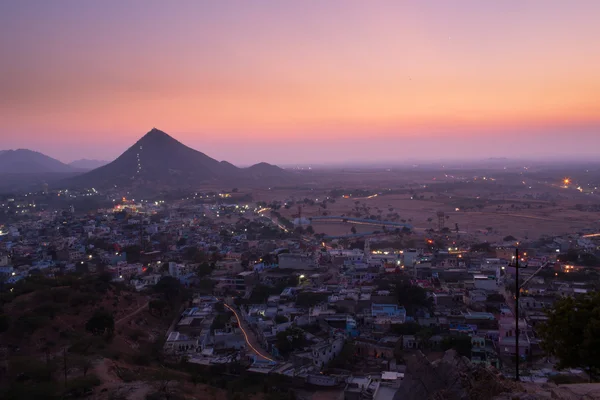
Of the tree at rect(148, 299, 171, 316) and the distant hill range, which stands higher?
the distant hill range

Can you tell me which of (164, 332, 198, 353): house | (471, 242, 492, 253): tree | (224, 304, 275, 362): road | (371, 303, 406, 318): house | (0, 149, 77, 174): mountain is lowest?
(224, 304, 275, 362): road

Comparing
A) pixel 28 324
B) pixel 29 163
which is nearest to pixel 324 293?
pixel 28 324

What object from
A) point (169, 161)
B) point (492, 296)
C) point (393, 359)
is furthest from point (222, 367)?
point (169, 161)

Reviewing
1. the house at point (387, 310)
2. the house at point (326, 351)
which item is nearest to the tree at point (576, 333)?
the house at point (326, 351)

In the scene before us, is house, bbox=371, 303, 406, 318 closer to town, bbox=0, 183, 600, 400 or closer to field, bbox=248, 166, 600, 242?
town, bbox=0, 183, 600, 400

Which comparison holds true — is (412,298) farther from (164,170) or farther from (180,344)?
(164,170)

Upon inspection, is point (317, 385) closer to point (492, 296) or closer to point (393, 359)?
point (393, 359)

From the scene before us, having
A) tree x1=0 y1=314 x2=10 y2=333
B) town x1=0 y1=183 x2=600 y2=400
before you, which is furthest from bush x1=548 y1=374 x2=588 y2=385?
tree x1=0 y1=314 x2=10 y2=333

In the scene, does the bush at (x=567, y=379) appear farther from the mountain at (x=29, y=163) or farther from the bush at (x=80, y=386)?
the mountain at (x=29, y=163)
